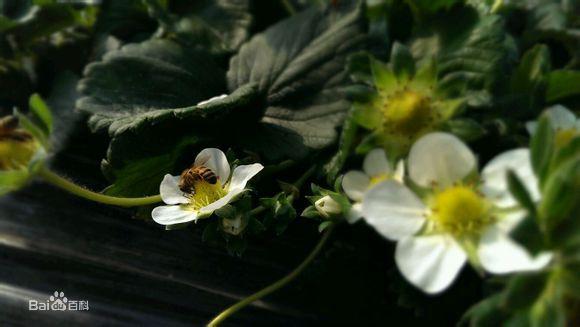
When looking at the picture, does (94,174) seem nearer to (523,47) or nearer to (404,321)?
(404,321)

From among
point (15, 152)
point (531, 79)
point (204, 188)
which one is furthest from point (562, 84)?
point (15, 152)

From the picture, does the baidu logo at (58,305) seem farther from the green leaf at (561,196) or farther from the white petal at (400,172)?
the green leaf at (561,196)

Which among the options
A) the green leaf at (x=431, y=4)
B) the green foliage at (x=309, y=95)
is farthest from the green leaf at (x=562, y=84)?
the green leaf at (x=431, y=4)

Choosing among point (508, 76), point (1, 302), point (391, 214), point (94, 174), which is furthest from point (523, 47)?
point (1, 302)

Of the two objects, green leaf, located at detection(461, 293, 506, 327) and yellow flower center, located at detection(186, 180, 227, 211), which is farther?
yellow flower center, located at detection(186, 180, 227, 211)

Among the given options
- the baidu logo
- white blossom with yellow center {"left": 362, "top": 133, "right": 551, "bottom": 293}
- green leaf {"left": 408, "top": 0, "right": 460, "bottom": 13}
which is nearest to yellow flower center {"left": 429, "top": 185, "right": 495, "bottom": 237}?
white blossom with yellow center {"left": 362, "top": 133, "right": 551, "bottom": 293}

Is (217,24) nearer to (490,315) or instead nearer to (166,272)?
(166,272)

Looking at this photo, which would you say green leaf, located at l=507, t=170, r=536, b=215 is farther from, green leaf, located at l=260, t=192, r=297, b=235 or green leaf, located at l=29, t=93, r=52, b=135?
green leaf, located at l=29, t=93, r=52, b=135

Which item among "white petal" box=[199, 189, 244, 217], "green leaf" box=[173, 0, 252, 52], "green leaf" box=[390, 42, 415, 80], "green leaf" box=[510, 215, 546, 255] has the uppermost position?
"green leaf" box=[173, 0, 252, 52]
